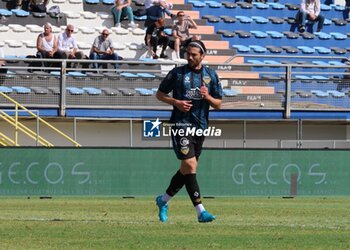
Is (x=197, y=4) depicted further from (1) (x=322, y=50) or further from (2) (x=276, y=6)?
(1) (x=322, y=50)

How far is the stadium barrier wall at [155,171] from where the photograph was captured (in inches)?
920

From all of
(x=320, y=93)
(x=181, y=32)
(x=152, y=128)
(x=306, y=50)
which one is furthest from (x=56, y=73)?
(x=306, y=50)

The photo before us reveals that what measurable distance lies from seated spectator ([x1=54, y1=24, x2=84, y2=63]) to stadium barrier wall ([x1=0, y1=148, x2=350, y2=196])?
450 centimetres

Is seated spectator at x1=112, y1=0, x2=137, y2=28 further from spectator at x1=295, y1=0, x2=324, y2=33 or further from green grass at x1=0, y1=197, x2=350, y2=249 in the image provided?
green grass at x1=0, y1=197, x2=350, y2=249

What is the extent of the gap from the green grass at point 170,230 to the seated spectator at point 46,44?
11.7 meters

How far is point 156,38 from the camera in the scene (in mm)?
29953

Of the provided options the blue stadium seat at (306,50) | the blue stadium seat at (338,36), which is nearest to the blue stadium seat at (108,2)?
the blue stadium seat at (306,50)

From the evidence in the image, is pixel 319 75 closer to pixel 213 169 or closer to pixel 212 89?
pixel 213 169

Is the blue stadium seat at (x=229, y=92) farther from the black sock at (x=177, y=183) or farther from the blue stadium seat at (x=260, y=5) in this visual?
the black sock at (x=177, y=183)

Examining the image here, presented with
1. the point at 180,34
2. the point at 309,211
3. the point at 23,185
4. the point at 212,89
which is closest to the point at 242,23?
the point at 180,34

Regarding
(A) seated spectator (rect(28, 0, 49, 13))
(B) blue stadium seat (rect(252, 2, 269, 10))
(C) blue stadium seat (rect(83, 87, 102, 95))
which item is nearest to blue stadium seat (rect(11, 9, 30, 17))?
(A) seated spectator (rect(28, 0, 49, 13))

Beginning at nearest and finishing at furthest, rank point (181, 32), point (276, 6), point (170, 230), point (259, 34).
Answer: point (170, 230), point (181, 32), point (259, 34), point (276, 6)

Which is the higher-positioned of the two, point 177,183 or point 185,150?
point 185,150

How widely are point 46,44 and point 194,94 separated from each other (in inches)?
601
